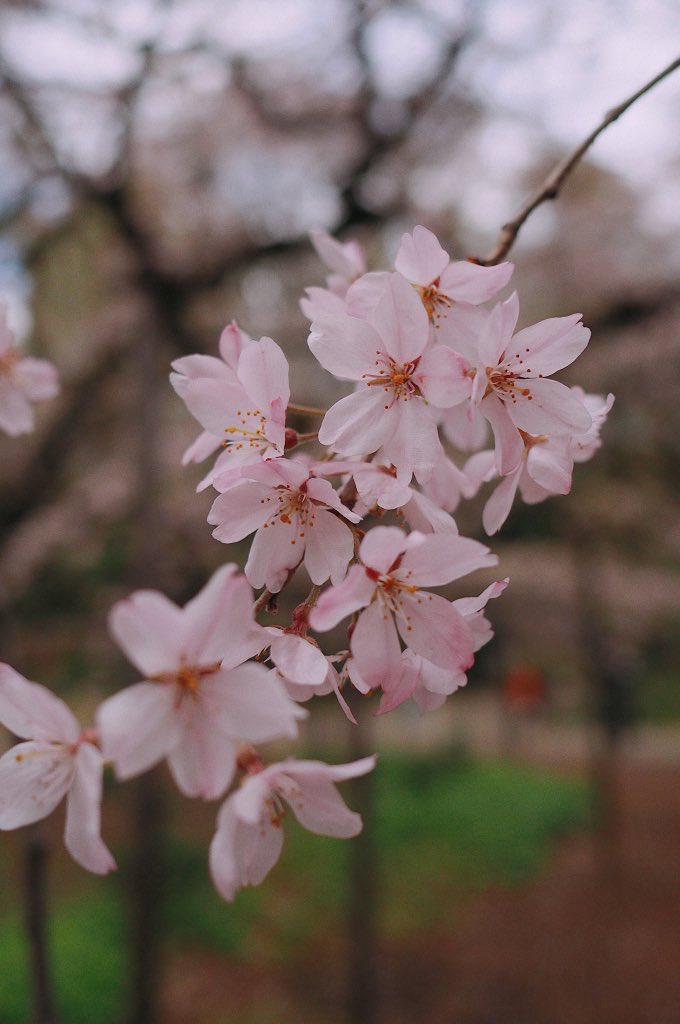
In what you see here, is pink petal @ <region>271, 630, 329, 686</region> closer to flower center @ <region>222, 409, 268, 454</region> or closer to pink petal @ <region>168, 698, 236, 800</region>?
pink petal @ <region>168, 698, 236, 800</region>

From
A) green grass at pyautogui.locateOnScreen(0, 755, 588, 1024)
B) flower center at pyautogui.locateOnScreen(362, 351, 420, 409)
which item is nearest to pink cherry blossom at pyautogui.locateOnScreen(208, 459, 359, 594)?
flower center at pyautogui.locateOnScreen(362, 351, 420, 409)

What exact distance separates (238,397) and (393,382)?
0.14 m

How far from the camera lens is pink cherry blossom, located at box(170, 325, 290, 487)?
1.99ft

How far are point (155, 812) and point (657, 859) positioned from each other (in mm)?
3970

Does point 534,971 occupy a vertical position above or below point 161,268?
below

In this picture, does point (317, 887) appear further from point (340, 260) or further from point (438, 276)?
point (438, 276)

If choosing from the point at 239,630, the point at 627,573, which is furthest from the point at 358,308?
the point at 627,573

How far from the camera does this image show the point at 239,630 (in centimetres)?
48

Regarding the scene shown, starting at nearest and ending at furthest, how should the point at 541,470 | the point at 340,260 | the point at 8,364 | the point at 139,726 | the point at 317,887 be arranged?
the point at 139,726, the point at 541,470, the point at 340,260, the point at 8,364, the point at 317,887

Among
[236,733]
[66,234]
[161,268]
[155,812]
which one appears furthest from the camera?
[66,234]

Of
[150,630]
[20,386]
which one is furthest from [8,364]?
[150,630]

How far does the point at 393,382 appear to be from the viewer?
0.62 metres

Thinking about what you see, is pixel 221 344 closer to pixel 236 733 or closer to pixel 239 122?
pixel 236 733

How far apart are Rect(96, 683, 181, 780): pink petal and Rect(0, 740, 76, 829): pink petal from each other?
142mm
